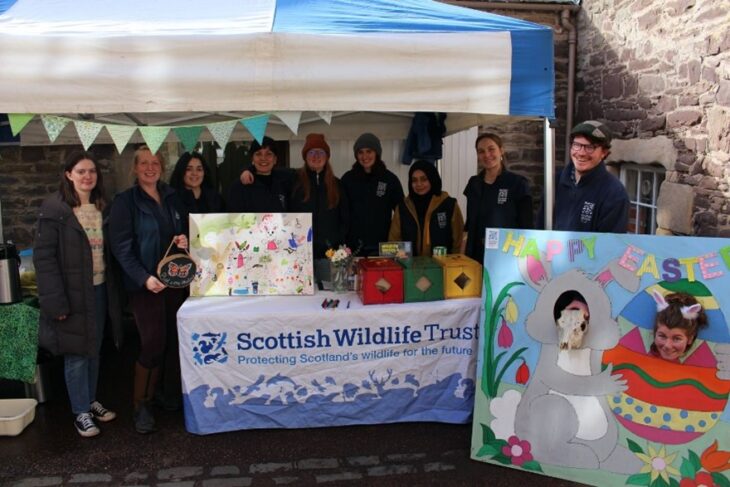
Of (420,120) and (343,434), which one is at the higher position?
(420,120)

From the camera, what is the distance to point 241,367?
3227 millimetres

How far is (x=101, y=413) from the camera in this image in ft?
11.6

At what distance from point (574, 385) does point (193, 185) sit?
2.56 m

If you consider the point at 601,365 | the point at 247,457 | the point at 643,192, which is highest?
the point at 643,192

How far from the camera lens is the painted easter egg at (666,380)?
99.3 inches

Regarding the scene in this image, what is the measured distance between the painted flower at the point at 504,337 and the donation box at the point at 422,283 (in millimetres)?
502

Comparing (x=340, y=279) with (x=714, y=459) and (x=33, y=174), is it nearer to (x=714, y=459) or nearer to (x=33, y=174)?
(x=714, y=459)

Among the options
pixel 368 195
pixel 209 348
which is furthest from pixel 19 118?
pixel 368 195

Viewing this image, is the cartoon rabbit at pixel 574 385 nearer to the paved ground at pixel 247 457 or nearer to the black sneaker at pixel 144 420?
the paved ground at pixel 247 457

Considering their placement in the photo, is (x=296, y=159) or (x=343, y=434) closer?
(x=343, y=434)

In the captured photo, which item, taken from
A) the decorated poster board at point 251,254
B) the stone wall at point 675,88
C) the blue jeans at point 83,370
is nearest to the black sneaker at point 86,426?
the blue jeans at point 83,370

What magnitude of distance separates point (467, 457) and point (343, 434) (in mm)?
710

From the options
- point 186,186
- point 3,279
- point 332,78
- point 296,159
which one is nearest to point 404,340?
point 332,78

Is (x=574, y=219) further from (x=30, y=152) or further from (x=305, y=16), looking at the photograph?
(x=30, y=152)
